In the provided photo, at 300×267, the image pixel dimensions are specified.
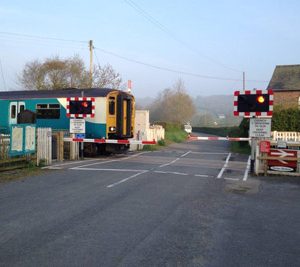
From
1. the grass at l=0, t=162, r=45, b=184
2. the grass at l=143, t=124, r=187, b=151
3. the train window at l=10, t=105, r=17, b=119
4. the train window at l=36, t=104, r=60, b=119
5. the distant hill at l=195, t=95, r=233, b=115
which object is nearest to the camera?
the grass at l=0, t=162, r=45, b=184

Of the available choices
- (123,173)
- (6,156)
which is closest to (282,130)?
(123,173)

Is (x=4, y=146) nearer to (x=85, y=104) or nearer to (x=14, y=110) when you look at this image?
(x=85, y=104)

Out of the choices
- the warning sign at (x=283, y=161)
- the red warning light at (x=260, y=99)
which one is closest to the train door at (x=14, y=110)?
the red warning light at (x=260, y=99)

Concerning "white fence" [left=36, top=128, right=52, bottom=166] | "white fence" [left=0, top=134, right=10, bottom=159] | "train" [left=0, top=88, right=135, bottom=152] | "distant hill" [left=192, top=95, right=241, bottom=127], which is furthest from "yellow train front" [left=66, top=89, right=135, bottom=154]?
"distant hill" [left=192, top=95, right=241, bottom=127]

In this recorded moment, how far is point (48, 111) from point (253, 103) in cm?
1086

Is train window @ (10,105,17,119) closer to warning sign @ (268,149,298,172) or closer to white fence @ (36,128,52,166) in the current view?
white fence @ (36,128,52,166)

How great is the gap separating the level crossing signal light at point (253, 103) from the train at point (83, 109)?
672cm

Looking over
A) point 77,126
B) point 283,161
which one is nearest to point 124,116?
point 77,126

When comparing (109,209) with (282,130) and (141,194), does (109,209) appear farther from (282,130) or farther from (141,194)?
(282,130)

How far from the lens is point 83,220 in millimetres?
6695

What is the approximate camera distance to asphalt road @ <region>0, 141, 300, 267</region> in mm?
5012

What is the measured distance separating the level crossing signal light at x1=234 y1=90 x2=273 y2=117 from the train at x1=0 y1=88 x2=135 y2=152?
6.72m

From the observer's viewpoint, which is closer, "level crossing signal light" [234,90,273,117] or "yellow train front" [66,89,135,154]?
"level crossing signal light" [234,90,273,117]

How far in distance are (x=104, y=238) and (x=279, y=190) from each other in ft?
20.1
